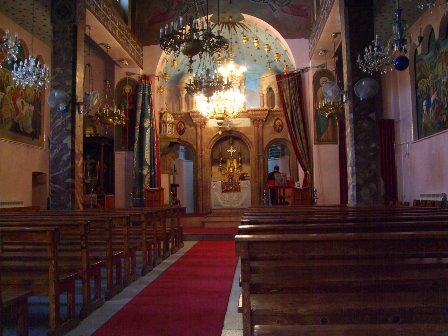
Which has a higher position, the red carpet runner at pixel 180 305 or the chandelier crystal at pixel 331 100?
the chandelier crystal at pixel 331 100

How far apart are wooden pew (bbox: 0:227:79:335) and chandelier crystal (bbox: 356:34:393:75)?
6.61 metres

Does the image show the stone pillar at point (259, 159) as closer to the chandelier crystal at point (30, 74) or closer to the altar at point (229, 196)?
the altar at point (229, 196)

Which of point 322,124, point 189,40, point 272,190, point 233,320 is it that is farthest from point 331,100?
point 233,320

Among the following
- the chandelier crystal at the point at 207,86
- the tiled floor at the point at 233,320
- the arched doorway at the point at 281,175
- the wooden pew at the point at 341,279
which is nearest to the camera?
the wooden pew at the point at 341,279

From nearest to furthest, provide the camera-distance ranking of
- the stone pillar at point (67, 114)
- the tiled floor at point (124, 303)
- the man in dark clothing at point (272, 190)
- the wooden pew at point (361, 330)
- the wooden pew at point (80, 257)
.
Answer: the wooden pew at point (361, 330) → the tiled floor at point (124, 303) → the wooden pew at point (80, 257) → the stone pillar at point (67, 114) → the man in dark clothing at point (272, 190)

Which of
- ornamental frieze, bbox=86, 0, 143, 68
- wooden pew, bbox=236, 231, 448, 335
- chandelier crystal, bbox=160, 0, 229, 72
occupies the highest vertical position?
ornamental frieze, bbox=86, 0, 143, 68

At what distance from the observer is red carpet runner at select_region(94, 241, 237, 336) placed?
4.02 metres

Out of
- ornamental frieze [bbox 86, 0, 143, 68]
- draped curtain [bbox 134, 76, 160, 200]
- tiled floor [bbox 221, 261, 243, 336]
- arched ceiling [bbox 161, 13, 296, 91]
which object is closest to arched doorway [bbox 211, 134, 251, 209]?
arched ceiling [bbox 161, 13, 296, 91]

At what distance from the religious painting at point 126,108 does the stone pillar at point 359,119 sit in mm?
8190

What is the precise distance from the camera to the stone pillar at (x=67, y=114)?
31.2ft

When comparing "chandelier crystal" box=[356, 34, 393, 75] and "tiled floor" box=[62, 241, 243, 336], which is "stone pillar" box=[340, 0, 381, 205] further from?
"tiled floor" box=[62, 241, 243, 336]

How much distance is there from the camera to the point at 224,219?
567 inches

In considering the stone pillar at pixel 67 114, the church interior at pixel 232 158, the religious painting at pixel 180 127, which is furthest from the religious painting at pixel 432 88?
the religious painting at pixel 180 127

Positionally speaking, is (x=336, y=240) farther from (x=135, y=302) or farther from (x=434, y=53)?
(x=434, y=53)
